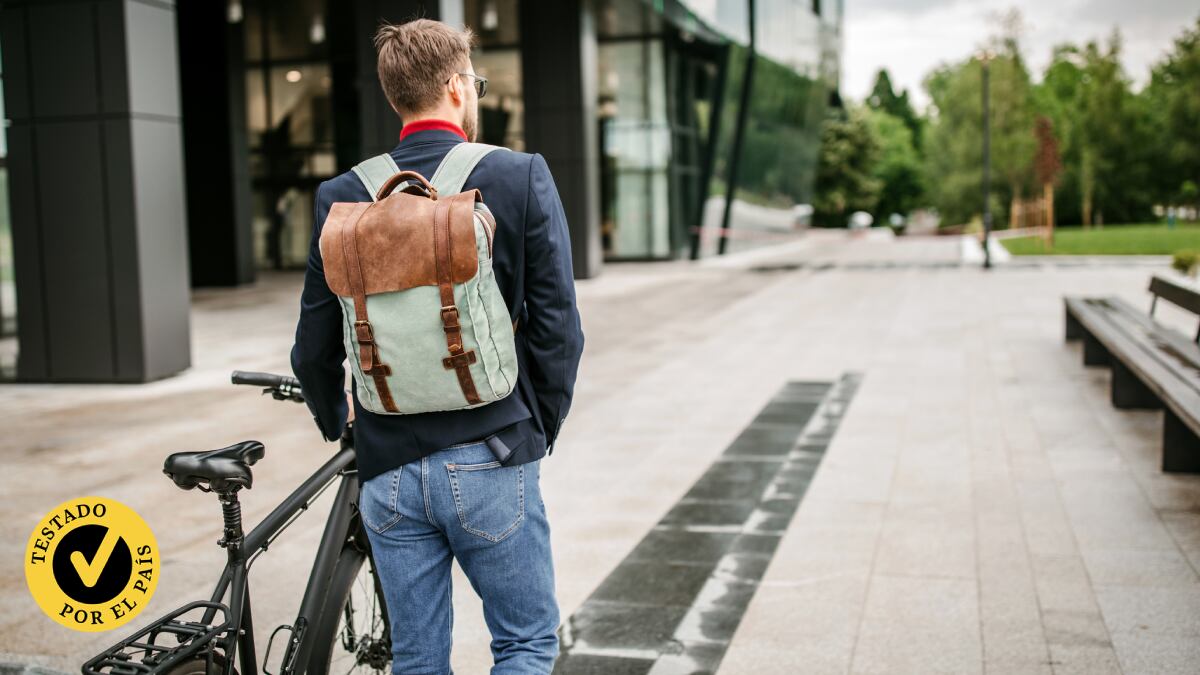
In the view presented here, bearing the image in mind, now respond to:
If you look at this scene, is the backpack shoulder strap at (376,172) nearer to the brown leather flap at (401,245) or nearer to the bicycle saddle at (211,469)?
the brown leather flap at (401,245)

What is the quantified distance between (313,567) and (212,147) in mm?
22570

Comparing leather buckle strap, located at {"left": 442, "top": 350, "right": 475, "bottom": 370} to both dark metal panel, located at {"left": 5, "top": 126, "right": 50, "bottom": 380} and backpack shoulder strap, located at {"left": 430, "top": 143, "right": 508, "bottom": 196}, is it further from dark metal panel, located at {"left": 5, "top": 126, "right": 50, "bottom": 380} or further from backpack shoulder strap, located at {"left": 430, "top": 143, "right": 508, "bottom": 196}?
dark metal panel, located at {"left": 5, "top": 126, "right": 50, "bottom": 380}

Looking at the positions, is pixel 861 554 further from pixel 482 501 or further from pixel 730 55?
pixel 730 55

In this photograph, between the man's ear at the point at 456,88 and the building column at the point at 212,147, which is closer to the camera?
the man's ear at the point at 456,88

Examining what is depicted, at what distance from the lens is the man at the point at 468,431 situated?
2484 millimetres

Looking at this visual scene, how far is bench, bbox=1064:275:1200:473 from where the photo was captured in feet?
21.9

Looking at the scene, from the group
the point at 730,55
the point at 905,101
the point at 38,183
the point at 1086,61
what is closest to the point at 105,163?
the point at 38,183

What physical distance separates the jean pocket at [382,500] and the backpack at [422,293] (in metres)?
0.16

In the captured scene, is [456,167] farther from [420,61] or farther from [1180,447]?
[1180,447]

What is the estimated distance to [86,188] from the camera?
11188 mm

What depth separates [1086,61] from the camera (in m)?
80.8

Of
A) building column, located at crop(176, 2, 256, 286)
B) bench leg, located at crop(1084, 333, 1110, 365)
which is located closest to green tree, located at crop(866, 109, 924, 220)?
building column, located at crop(176, 2, 256, 286)

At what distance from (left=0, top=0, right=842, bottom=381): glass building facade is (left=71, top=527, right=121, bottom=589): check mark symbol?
9393 millimetres

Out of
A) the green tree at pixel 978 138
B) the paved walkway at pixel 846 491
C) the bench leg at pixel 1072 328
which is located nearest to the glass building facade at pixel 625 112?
the bench leg at pixel 1072 328
